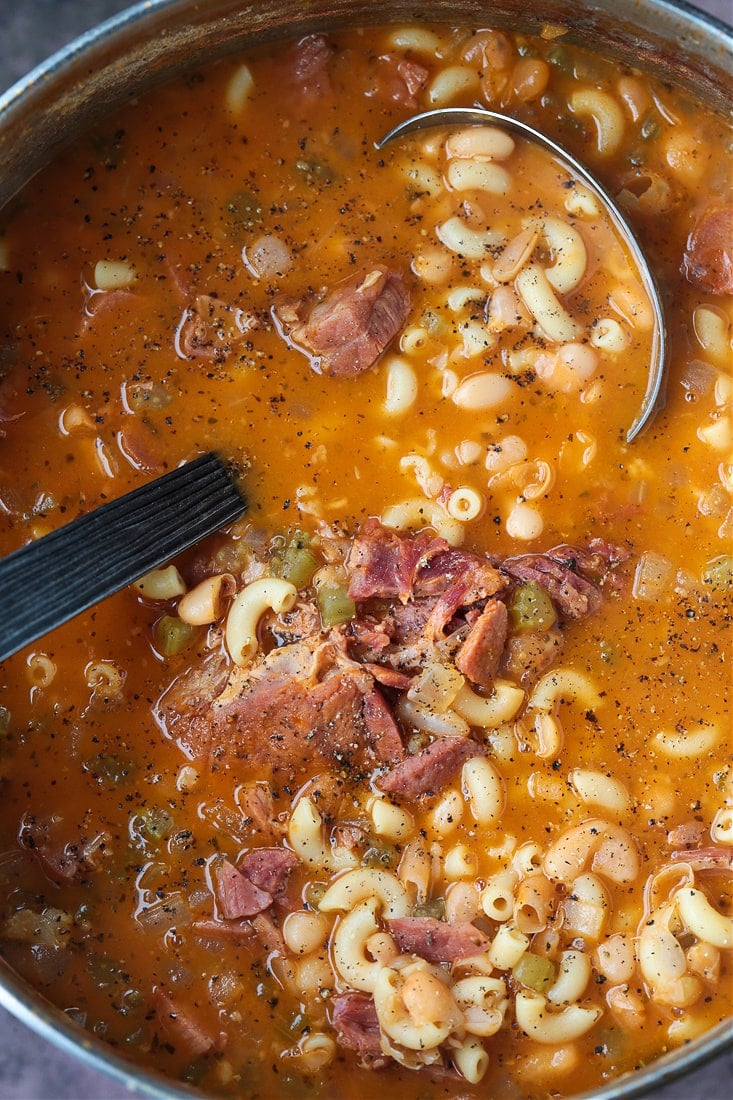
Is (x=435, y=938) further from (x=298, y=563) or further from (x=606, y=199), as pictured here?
(x=606, y=199)

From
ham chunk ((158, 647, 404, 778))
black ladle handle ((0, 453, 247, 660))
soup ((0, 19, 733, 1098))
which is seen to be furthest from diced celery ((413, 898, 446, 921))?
black ladle handle ((0, 453, 247, 660))

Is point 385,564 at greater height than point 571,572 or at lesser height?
greater

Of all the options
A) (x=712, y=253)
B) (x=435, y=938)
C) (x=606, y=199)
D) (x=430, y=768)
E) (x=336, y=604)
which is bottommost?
(x=435, y=938)

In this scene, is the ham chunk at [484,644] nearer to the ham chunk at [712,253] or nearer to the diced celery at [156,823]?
the diced celery at [156,823]

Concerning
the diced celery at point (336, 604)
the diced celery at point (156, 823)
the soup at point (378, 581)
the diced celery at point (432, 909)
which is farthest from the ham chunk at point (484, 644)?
the diced celery at point (156, 823)

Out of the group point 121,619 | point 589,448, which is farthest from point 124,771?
point 589,448

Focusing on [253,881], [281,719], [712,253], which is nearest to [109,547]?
[281,719]

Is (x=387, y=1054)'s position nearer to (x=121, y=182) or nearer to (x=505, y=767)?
(x=505, y=767)
